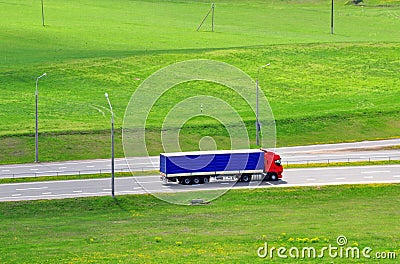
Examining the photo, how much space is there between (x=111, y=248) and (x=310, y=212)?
17331 millimetres

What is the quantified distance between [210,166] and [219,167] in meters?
1.05

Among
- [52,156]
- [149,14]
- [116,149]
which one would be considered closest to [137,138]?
[116,149]

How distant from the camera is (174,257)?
163 ft

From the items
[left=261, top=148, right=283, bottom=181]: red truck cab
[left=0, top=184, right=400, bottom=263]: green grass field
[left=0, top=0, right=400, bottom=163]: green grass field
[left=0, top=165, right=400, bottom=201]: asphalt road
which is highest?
[left=0, top=0, right=400, bottom=163]: green grass field

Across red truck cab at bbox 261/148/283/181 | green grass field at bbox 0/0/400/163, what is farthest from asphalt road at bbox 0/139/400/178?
red truck cab at bbox 261/148/283/181

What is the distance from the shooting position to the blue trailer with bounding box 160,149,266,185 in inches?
2913

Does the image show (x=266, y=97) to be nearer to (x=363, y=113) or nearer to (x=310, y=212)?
(x=363, y=113)

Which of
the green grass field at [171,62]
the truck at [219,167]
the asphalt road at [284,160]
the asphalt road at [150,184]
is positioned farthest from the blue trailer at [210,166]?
the green grass field at [171,62]

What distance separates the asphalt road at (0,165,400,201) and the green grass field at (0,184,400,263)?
9.07 feet

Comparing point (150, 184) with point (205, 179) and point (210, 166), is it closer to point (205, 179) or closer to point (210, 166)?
point (205, 179)

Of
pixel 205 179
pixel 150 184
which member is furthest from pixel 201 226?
pixel 150 184

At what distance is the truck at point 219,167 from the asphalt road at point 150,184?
80 cm

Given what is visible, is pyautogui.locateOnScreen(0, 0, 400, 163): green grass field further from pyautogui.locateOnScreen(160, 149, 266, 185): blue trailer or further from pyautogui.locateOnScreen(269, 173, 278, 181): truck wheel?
pyautogui.locateOnScreen(269, 173, 278, 181): truck wheel

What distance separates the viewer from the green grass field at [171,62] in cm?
10156
